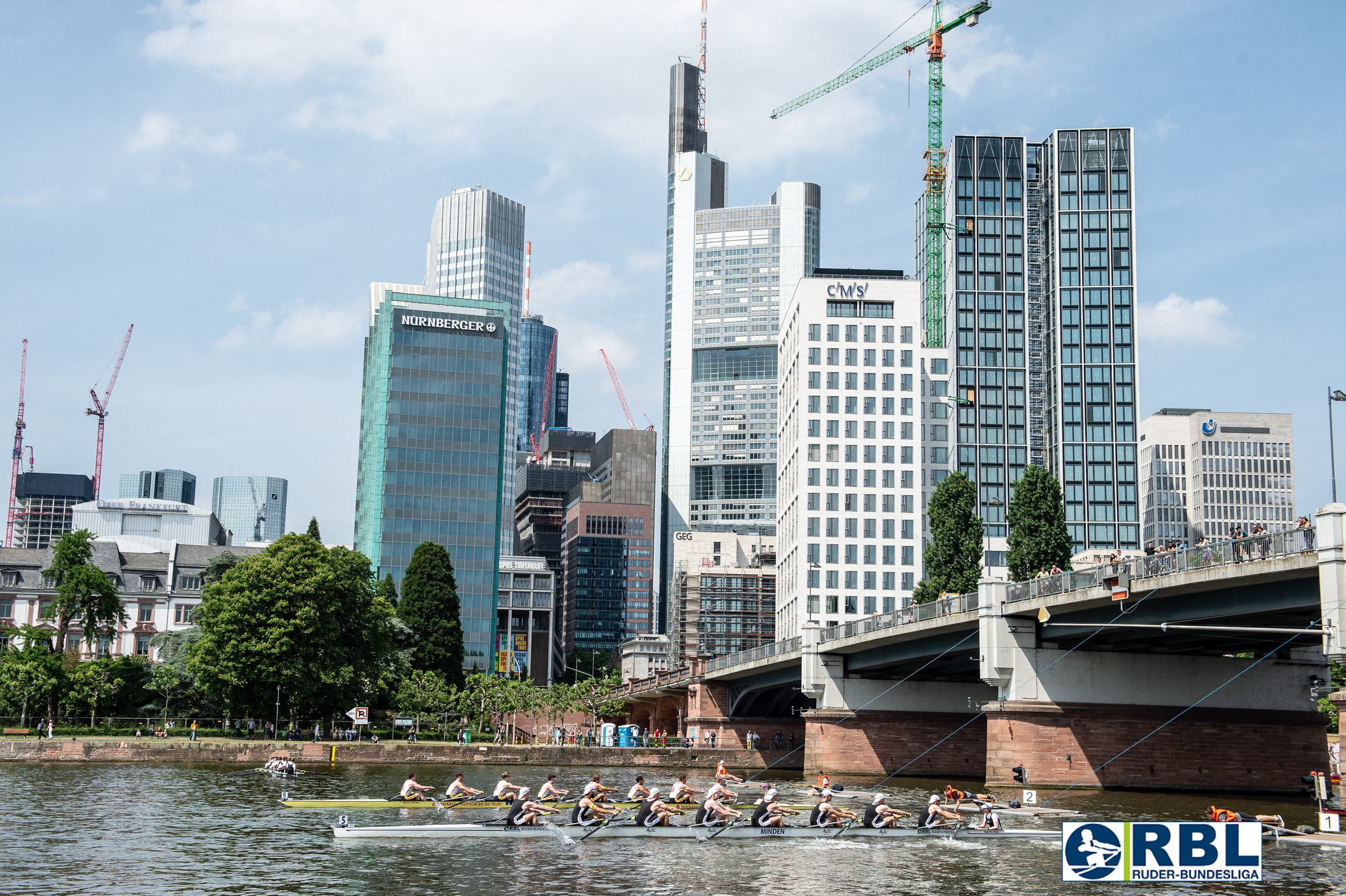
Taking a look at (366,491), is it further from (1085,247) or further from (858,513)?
(1085,247)

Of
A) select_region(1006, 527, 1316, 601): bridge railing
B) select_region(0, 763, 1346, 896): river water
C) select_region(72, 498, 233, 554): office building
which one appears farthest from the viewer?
select_region(72, 498, 233, 554): office building

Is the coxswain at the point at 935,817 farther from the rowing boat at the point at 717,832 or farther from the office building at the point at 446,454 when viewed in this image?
the office building at the point at 446,454

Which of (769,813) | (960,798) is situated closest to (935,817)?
(769,813)

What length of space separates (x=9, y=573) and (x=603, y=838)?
114 metres

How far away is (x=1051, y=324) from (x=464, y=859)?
170 metres

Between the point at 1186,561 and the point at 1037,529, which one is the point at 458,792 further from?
the point at 1037,529

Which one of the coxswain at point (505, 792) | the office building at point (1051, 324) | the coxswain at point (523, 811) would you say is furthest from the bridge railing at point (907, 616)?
the office building at point (1051, 324)

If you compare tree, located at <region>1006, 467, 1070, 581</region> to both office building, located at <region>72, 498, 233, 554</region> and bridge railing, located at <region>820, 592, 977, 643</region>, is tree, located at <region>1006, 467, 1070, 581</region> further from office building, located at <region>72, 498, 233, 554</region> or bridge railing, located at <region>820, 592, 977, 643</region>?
office building, located at <region>72, 498, 233, 554</region>

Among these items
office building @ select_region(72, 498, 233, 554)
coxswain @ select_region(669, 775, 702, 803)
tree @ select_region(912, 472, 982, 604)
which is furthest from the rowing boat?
office building @ select_region(72, 498, 233, 554)

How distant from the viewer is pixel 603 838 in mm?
41781

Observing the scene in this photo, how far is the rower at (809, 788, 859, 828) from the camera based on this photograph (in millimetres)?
43125

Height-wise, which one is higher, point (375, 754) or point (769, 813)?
point (769, 813)

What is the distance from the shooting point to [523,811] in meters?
42.3

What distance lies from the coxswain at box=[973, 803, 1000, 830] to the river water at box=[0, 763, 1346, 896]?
3.68 ft
